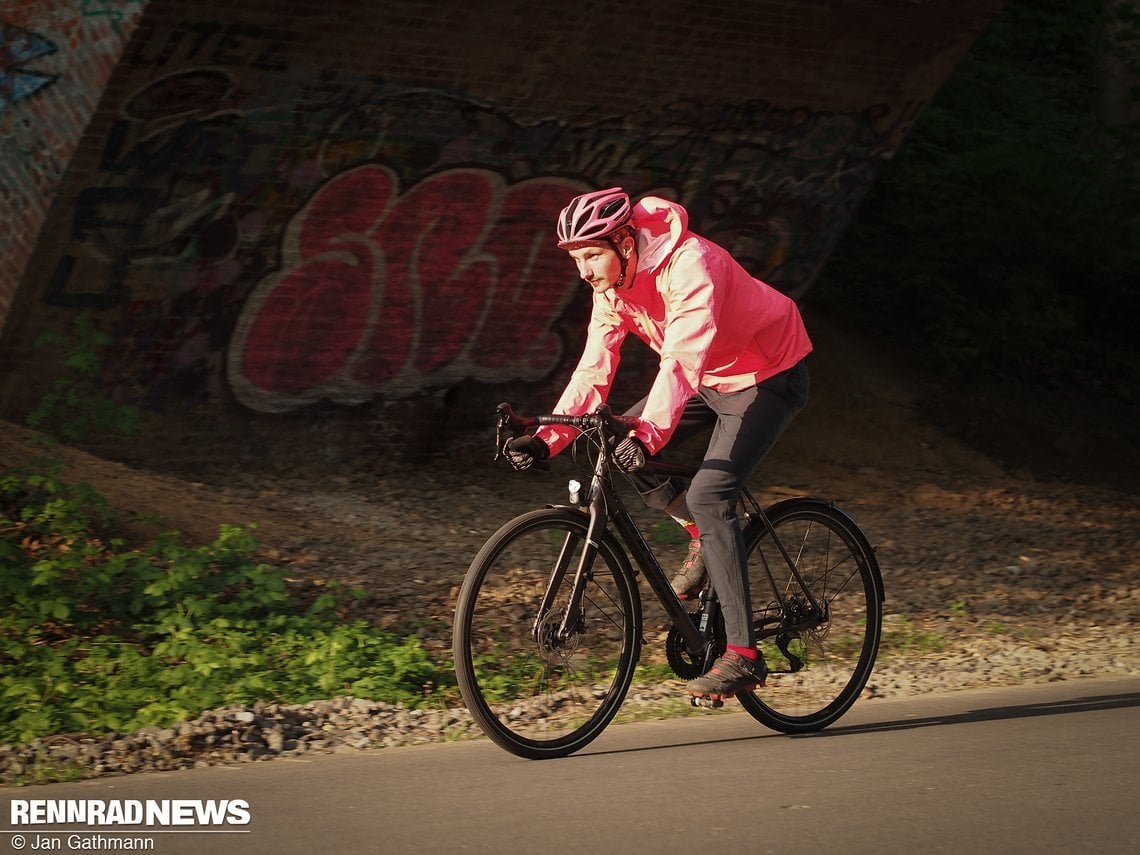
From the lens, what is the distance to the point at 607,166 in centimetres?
1191

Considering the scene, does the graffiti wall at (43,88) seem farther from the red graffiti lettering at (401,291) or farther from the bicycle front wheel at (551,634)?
the bicycle front wheel at (551,634)

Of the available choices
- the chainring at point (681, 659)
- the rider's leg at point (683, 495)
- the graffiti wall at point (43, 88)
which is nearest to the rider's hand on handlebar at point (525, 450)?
the rider's leg at point (683, 495)

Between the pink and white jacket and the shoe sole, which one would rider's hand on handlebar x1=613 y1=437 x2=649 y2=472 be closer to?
the pink and white jacket

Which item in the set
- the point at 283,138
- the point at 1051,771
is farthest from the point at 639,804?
the point at 283,138

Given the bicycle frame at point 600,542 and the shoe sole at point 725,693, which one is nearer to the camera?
the bicycle frame at point 600,542

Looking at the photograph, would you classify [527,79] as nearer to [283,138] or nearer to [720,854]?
[283,138]

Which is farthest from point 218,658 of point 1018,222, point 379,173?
point 1018,222

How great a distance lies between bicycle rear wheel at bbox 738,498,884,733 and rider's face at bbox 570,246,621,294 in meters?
1.14

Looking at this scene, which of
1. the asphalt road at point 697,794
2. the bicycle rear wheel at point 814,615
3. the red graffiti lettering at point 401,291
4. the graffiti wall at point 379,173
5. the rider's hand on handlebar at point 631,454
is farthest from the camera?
the red graffiti lettering at point 401,291

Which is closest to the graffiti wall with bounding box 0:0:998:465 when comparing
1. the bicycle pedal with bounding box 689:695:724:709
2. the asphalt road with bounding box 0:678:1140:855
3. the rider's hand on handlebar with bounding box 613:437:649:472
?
the rider's hand on handlebar with bounding box 613:437:649:472

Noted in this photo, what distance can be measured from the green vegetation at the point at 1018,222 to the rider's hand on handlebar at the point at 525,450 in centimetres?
1114

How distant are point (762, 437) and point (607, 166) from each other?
266 inches

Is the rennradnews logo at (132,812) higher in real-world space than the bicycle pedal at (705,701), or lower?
lower

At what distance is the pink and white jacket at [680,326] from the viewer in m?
5.16
